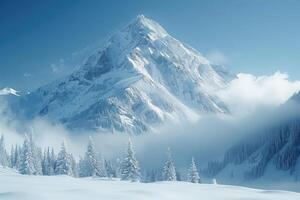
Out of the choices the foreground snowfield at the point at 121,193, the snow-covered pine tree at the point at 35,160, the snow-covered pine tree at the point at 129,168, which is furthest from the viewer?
the snow-covered pine tree at the point at 35,160

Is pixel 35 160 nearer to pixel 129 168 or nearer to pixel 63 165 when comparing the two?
pixel 63 165

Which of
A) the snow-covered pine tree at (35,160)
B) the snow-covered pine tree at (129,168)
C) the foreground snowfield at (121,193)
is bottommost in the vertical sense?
the foreground snowfield at (121,193)

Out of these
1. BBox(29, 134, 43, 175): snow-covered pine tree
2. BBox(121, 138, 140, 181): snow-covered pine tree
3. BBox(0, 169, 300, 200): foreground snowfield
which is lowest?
BBox(0, 169, 300, 200): foreground snowfield

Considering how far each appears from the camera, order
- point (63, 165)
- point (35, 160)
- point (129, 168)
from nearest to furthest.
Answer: point (129, 168) < point (63, 165) < point (35, 160)

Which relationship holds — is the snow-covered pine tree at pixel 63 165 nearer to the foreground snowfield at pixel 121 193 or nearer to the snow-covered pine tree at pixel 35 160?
the snow-covered pine tree at pixel 35 160

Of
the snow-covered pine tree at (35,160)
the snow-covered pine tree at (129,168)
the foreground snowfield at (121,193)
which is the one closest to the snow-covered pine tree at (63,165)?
the snow-covered pine tree at (35,160)

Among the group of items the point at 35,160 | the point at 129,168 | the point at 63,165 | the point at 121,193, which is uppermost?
the point at 35,160

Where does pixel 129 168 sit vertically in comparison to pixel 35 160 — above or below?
below

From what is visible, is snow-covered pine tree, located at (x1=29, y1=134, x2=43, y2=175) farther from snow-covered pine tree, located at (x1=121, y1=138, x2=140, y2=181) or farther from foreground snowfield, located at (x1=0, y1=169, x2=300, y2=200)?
foreground snowfield, located at (x1=0, y1=169, x2=300, y2=200)

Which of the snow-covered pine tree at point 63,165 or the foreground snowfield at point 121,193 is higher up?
the snow-covered pine tree at point 63,165

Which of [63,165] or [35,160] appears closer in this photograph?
[63,165]

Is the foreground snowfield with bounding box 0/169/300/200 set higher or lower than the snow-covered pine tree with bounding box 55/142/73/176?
lower

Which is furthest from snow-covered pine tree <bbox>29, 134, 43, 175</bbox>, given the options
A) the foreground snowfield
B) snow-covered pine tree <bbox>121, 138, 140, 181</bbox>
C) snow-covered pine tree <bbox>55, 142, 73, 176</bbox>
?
the foreground snowfield

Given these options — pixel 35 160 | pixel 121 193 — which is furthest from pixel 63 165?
pixel 121 193
